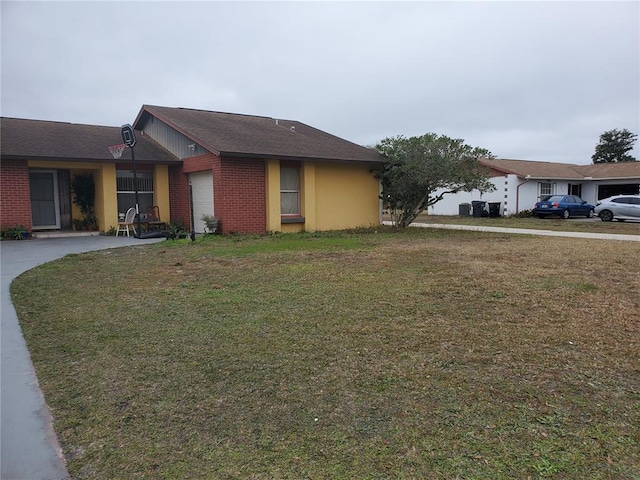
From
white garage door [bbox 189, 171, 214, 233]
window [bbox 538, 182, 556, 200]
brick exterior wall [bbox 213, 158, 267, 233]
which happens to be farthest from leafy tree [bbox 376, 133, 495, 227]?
window [bbox 538, 182, 556, 200]

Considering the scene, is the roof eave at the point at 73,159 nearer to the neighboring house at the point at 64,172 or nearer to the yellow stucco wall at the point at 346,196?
the neighboring house at the point at 64,172

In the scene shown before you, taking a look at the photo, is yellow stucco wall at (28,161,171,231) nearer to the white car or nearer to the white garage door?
the white garage door

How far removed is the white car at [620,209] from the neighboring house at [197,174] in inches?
600

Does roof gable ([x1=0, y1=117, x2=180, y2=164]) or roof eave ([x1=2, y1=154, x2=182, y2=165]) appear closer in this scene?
roof eave ([x1=2, y1=154, x2=182, y2=165])

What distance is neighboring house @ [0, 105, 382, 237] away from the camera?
1469 cm

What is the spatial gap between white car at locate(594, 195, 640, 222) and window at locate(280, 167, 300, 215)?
62.3ft

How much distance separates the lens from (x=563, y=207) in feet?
88.2

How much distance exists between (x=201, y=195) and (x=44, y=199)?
5.54 m

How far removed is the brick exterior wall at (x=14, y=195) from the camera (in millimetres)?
14195

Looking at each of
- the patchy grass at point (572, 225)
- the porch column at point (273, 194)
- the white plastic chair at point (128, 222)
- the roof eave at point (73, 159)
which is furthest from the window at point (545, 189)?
the white plastic chair at point (128, 222)

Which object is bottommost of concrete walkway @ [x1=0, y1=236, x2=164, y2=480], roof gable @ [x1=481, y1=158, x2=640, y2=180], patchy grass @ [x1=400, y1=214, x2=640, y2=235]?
concrete walkway @ [x1=0, y1=236, x2=164, y2=480]

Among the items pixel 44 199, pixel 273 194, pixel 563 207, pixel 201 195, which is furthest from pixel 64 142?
pixel 563 207

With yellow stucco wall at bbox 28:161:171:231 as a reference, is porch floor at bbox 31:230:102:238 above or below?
below

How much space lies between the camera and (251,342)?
4746 mm
